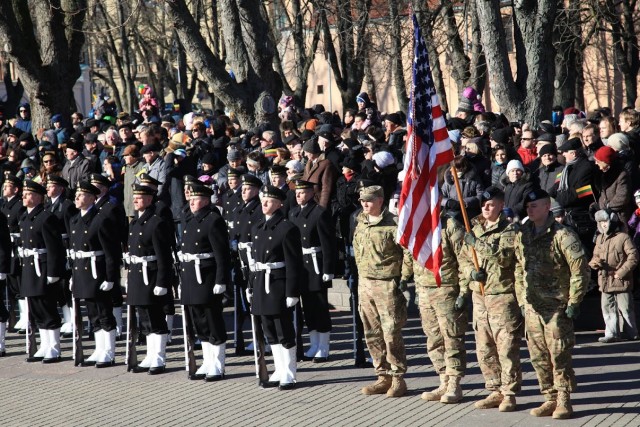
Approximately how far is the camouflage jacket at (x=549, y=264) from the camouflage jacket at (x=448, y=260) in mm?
851

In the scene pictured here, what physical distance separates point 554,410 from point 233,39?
1098 cm

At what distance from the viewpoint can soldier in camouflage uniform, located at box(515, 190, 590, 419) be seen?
934 cm

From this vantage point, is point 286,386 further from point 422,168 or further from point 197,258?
point 422,168

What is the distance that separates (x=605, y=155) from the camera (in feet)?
41.7

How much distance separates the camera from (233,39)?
19.0 m

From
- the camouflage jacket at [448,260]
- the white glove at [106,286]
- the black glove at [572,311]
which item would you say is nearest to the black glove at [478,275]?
the camouflage jacket at [448,260]

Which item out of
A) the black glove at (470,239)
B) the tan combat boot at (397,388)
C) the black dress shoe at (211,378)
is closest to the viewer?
the black glove at (470,239)

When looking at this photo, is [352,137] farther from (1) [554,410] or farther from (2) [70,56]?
(2) [70,56]

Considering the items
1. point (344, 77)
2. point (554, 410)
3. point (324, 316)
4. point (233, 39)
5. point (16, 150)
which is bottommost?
point (554, 410)

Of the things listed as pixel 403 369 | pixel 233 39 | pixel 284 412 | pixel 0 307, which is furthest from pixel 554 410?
pixel 233 39

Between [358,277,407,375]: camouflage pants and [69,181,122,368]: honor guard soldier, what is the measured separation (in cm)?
340

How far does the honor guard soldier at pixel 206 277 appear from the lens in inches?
465

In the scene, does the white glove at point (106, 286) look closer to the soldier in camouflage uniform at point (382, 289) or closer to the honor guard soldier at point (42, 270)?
the honor guard soldier at point (42, 270)

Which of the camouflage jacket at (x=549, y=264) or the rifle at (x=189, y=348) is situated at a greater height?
the camouflage jacket at (x=549, y=264)
